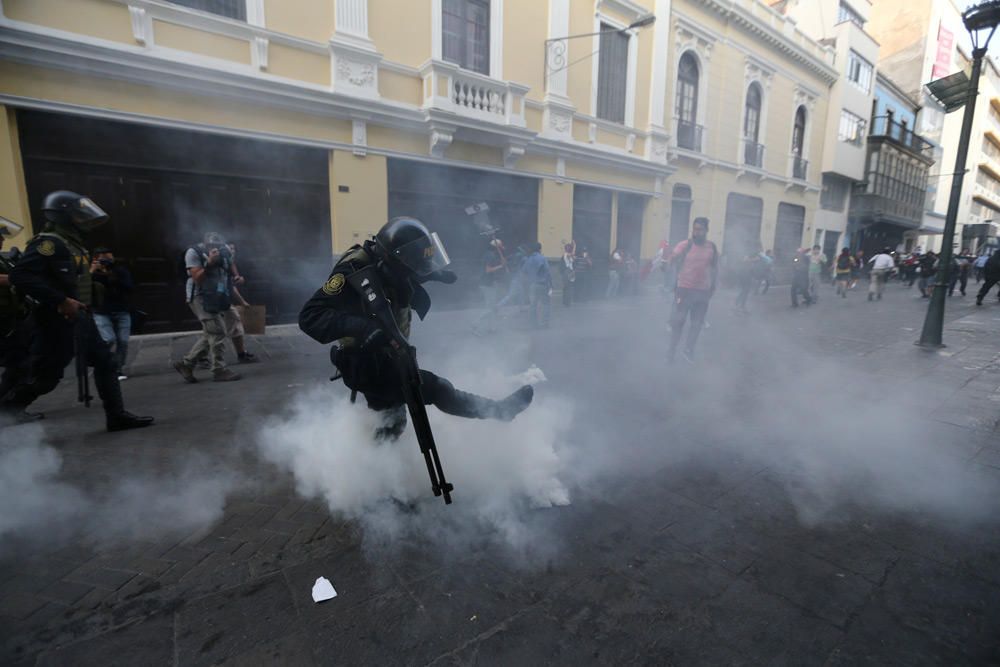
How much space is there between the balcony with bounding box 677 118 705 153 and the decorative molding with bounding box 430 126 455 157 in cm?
820

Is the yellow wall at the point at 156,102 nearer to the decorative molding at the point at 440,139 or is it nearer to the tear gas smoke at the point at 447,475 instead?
the decorative molding at the point at 440,139

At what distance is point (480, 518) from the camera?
2.35 meters

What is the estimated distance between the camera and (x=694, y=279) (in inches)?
213

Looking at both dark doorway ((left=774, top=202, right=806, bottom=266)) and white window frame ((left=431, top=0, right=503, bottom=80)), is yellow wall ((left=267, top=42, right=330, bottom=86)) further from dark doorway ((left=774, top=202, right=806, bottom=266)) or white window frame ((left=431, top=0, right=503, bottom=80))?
dark doorway ((left=774, top=202, right=806, bottom=266))

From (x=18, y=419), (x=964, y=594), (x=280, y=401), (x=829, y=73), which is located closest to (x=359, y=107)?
(x=280, y=401)

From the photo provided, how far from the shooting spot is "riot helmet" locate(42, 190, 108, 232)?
3.21m

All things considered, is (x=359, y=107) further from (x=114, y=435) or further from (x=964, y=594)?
(x=964, y=594)

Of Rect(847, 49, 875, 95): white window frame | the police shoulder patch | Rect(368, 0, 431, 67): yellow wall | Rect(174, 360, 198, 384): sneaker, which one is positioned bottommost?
Rect(174, 360, 198, 384): sneaker

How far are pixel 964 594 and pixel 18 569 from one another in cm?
377

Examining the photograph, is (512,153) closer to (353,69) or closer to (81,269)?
(353,69)

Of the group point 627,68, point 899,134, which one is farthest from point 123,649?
point 899,134

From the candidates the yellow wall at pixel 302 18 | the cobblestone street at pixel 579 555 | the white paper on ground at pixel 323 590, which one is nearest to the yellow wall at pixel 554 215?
the yellow wall at pixel 302 18

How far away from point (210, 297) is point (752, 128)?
59.2ft

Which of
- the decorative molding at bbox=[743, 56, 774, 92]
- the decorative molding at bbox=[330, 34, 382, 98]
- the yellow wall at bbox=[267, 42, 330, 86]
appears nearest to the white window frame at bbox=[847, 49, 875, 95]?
the decorative molding at bbox=[743, 56, 774, 92]
